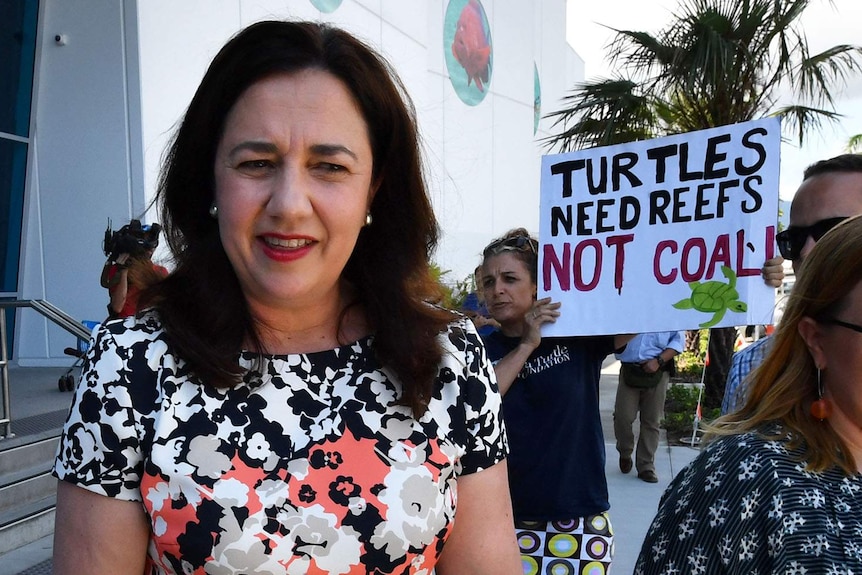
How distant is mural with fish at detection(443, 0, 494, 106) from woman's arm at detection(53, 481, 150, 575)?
705 inches

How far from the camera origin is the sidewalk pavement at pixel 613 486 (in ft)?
14.4

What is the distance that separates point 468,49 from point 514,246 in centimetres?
1709

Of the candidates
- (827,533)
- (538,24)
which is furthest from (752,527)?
(538,24)

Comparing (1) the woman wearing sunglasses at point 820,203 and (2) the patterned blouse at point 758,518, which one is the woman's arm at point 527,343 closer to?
(1) the woman wearing sunglasses at point 820,203

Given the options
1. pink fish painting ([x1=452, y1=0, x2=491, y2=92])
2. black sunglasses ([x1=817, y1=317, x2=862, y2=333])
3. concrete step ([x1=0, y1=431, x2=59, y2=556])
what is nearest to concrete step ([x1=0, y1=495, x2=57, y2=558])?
concrete step ([x1=0, y1=431, x2=59, y2=556])

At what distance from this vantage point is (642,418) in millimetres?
6805

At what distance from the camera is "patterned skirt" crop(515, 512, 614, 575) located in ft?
8.93

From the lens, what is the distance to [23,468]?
5.16 meters

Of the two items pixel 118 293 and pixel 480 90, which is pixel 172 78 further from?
pixel 480 90

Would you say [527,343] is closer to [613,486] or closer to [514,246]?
[514,246]

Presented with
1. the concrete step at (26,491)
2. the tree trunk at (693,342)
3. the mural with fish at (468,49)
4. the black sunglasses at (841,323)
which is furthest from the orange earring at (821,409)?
the mural with fish at (468,49)

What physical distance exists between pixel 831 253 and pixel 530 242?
1819mm

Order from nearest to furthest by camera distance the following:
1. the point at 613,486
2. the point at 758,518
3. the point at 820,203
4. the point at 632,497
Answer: the point at 758,518 → the point at 820,203 → the point at 632,497 → the point at 613,486

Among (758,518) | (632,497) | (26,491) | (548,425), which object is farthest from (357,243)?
(632,497)
